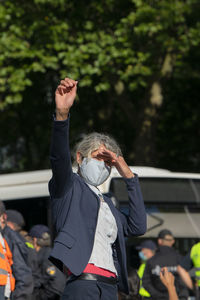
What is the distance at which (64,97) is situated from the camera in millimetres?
3354

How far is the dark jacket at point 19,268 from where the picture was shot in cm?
599

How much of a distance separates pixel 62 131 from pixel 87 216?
20.3 inches

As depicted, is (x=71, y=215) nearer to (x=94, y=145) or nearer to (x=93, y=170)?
(x=93, y=170)

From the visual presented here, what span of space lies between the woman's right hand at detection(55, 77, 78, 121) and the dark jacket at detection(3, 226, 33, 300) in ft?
9.69

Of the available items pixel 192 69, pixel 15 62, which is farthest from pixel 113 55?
pixel 192 69

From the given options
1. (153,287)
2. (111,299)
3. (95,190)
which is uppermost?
(95,190)

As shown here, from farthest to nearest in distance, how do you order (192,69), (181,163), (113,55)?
(181,163) < (192,69) < (113,55)

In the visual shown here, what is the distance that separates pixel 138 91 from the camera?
1895cm

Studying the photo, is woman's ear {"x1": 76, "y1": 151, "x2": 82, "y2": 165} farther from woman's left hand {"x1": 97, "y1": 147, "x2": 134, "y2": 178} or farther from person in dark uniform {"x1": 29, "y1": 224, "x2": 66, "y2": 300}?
person in dark uniform {"x1": 29, "y1": 224, "x2": 66, "y2": 300}

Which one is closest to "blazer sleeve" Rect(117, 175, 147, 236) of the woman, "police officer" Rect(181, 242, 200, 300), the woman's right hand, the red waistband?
the woman

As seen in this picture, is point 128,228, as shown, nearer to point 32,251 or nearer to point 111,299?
point 111,299

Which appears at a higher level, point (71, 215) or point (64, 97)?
point (64, 97)

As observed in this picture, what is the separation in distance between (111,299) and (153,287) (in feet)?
14.4

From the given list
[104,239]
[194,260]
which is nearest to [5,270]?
[104,239]
